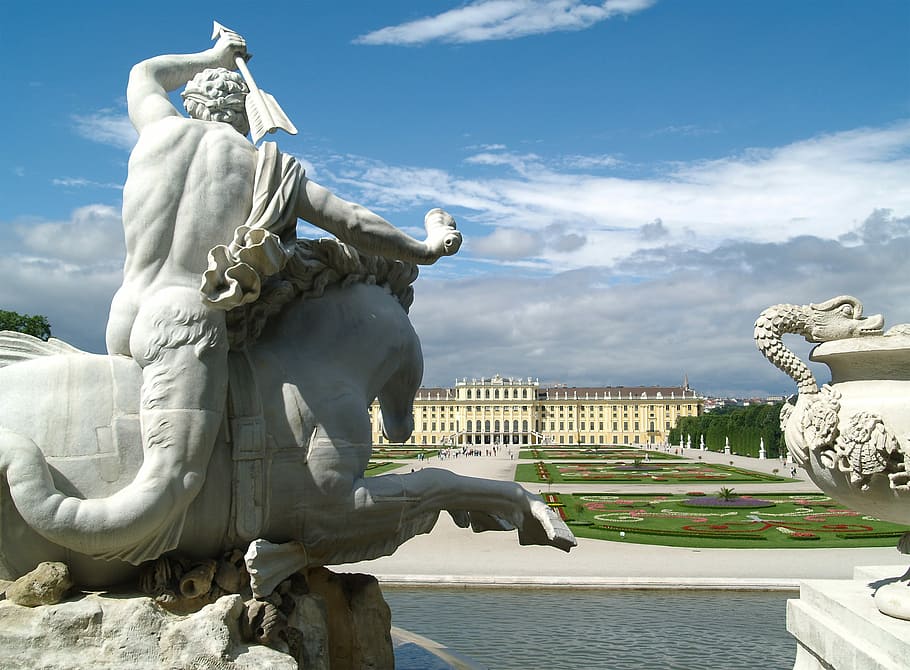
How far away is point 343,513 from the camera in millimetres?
3947

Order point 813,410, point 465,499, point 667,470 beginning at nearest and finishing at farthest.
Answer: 1. point 465,499
2. point 813,410
3. point 667,470

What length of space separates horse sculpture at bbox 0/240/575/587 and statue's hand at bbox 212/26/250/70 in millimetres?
1129

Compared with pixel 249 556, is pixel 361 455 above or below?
above

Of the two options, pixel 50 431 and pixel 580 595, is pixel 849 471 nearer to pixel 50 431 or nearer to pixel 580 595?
pixel 50 431

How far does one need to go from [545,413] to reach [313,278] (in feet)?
347

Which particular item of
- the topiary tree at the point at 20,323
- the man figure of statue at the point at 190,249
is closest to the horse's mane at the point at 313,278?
the man figure of statue at the point at 190,249

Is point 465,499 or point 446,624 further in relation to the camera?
point 446,624

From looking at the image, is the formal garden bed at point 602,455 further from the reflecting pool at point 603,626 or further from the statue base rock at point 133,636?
the statue base rock at point 133,636

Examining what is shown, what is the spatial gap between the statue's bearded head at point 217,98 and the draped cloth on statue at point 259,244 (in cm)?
40

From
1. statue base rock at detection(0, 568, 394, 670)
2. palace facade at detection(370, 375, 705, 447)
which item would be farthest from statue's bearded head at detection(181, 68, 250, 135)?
palace facade at detection(370, 375, 705, 447)

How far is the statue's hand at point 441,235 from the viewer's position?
163 inches

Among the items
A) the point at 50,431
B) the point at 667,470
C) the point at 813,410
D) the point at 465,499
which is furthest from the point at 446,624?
the point at 667,470

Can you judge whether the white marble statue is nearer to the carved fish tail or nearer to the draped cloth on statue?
the draped cloth on statue

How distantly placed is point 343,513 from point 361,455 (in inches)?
11.2
